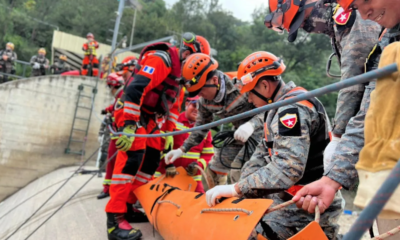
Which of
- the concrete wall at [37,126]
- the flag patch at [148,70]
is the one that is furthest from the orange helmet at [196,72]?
the concrete wall at [37,126]

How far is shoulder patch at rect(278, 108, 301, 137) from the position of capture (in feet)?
6.03

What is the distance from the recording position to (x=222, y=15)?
3191 cm

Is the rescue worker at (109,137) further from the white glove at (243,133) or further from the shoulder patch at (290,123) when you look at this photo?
the shoulder patch at (290,123)

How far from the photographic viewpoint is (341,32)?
192 cm

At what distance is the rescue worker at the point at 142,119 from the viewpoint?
2.97 metres

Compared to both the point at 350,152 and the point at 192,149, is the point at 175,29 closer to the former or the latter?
the point at 192,149

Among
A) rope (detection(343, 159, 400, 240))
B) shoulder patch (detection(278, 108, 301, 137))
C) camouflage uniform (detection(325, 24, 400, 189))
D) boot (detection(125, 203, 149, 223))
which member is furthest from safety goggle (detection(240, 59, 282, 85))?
boot (detection(125, 203, 149, 223))

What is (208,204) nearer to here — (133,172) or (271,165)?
(271,165)

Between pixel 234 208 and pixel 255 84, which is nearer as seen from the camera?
pixel 234 208

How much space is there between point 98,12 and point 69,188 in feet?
76.3

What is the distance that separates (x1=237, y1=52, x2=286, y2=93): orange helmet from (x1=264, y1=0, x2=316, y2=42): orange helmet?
0.73 ft

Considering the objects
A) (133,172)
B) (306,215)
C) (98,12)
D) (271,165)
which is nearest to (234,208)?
(271,165)

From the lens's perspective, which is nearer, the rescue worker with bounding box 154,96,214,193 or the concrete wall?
the rescue worker with bounding box 154,96,214,193

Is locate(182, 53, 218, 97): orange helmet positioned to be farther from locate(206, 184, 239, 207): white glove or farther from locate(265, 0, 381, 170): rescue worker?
locate(206, 184, 239, 207): white glove
